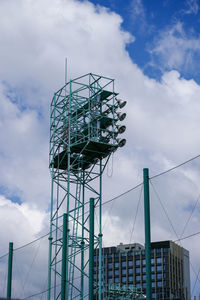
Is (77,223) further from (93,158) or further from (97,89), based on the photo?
(97,89)

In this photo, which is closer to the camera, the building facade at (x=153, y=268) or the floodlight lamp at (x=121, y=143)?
the floodlight lamp at (x=121, y=143)

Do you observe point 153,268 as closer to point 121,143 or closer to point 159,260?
point 159,260

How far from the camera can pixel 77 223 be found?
1323 inches

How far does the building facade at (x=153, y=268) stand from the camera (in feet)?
486

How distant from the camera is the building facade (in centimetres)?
14800

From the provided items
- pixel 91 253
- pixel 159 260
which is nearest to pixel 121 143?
pixel 91 253

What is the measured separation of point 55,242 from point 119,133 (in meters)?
7.36

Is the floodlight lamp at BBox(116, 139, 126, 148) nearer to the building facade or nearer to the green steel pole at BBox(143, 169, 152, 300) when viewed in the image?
the green steel pole at BBox(143, 169, 152, 300)

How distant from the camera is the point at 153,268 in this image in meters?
150

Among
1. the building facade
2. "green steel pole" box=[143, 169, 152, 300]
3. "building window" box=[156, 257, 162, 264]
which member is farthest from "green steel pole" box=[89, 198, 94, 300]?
"building window" box=[156, 257, 162, 264]

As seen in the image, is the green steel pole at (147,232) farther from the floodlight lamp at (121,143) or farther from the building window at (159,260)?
the building window at (159,260)

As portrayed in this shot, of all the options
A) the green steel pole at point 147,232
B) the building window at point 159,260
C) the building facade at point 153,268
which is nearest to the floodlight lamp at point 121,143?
the green steel pole at point 147,232

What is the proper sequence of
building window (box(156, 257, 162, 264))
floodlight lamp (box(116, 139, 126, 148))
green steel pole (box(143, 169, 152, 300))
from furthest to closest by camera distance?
building window (box(156, 257, 162, 264)) → floodlight lamp (box(116, 139, 126, 148)) → green steel pole (box(143, 169, 152, 300))

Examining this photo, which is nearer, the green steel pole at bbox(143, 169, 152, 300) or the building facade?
the green steel pole at bbox(143, 169, 152, 300)
